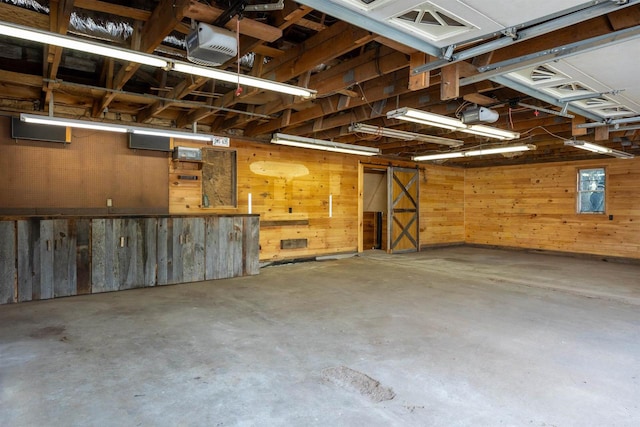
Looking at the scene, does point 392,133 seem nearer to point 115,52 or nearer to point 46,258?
point 115,52

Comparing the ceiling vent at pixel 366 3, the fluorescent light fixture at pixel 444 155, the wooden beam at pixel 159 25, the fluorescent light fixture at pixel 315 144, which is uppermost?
the wooden beam at pixel 159 25

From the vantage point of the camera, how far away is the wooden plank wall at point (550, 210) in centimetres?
794

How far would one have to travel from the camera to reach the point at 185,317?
3824mm

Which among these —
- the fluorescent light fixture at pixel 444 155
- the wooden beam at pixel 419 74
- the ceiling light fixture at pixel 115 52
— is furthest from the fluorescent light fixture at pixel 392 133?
the wooden beam at pixel 419 74

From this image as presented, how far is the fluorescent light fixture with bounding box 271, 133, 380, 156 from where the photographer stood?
20.6ft

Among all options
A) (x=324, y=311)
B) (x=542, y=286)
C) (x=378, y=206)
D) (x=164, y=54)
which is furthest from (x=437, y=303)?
(x=378, y=206)

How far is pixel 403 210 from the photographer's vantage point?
9055 mm

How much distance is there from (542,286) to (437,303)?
2078mm

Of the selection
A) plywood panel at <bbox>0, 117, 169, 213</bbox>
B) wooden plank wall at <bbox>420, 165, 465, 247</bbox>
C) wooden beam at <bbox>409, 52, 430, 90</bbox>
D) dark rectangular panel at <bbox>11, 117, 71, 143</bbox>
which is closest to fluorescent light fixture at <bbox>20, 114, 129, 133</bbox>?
dark rectangular panel at <bbox>11, 117, 71, 143</bbox>

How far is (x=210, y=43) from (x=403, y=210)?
734 cm

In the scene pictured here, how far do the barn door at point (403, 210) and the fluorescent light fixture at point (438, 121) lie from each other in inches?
145

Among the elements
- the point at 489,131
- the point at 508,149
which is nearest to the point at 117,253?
the point at 489,131

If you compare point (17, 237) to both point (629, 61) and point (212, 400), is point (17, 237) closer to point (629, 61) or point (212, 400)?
point (212, 400)

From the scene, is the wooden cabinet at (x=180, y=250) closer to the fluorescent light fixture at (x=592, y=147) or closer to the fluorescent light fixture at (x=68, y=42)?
the fluorescent light fixture at (x=68, y=42)
